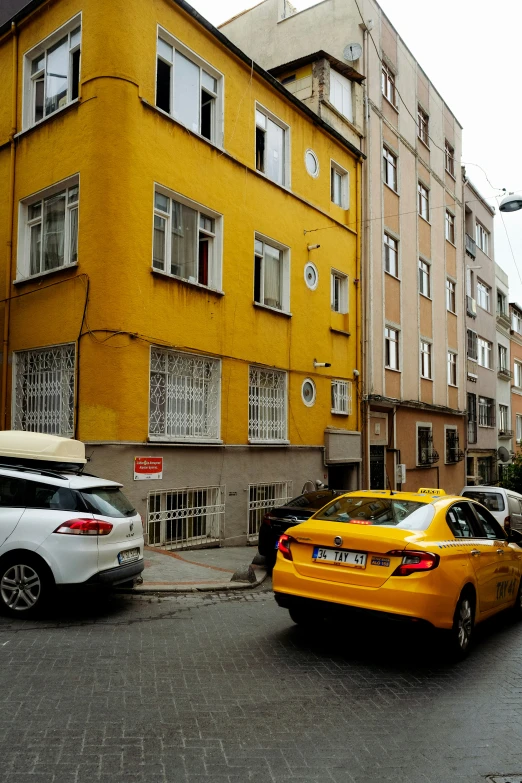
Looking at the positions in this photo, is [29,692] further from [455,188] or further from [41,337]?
[455,188]

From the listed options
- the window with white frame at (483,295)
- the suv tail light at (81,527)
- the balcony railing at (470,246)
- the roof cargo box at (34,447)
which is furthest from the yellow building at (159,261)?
the window with white frame at (483,295)

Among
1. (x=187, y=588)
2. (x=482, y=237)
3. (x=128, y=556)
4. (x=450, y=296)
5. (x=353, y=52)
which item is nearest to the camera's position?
(x=128, y=556)

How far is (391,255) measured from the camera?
21.5m

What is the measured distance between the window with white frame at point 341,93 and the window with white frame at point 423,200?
526 centimetres

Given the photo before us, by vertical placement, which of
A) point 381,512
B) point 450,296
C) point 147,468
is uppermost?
point 450,296

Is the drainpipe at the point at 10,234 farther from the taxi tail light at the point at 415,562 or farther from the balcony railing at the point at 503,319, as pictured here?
the balcony railing at the point at 503,319

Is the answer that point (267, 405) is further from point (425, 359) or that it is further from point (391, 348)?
point (425, 359)

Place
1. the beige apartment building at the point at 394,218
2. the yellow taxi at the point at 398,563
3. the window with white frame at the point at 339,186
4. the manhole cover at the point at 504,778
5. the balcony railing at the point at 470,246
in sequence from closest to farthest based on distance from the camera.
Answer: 1. the manhole cover at the point at 504,778
2. the yellow taxi at the point at 398,563
3. the window with white frame at the point at 339,186
4. the beige apartment building at the point at 394,218
5. the balcony railing at the point at 470,246

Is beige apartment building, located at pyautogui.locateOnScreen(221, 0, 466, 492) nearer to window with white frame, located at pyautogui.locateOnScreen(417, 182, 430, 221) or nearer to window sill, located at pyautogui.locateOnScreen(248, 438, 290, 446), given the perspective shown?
window with white frame, located at pyautogui.locateOnScreen(417, 182, 430, 221)

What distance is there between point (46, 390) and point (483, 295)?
80.3 feet

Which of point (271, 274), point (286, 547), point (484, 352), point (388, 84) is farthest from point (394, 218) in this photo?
point (286, 547)

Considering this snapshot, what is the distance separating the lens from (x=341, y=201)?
18891 millimetres

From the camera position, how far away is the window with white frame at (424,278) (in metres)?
23.9

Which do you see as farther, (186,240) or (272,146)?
(272,146)
